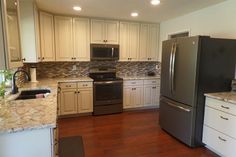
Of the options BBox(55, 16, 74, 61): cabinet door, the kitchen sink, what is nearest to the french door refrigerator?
the kitchen sink

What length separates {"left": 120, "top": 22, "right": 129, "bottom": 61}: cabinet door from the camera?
4.58 meters

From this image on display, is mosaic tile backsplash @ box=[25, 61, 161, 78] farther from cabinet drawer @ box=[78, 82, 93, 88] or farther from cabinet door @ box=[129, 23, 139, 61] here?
cabinet drawer @ box=[78, 82, 93, 88]

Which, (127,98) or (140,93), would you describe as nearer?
(127,98)

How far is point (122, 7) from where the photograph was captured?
11.2 feet

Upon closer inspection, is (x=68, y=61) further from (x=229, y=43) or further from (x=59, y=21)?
(x=229, y=43)

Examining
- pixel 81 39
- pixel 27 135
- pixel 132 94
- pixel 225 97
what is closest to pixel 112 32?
pixel 81 39

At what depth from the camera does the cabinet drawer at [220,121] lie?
2330mm

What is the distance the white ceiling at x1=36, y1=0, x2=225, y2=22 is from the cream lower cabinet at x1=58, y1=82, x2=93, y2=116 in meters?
1.62

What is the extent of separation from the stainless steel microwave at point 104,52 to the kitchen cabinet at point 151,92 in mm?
1110

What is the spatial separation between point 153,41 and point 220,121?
2983mm

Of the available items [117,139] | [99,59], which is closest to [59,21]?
[99,59]

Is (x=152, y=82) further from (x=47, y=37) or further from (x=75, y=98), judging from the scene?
(x=47, y=37)

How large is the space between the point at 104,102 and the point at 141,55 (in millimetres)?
1691

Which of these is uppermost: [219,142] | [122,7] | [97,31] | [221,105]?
[122,7]
